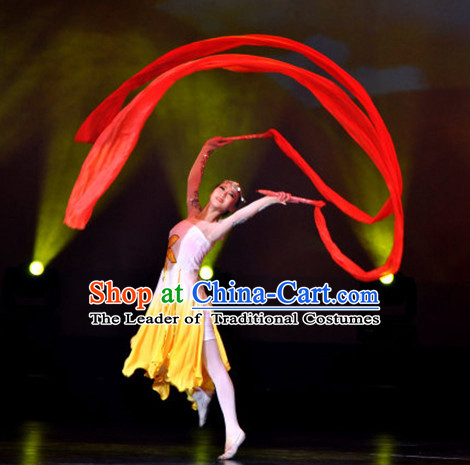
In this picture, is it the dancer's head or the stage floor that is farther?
the dancer's head

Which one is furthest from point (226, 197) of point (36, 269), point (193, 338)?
point (36, 269)

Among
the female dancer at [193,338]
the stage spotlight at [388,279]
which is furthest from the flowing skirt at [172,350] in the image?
the stage spotlight at [388,279]

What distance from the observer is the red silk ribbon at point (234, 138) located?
14.5 ft

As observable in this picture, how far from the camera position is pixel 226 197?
4277 mm

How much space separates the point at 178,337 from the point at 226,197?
759mm

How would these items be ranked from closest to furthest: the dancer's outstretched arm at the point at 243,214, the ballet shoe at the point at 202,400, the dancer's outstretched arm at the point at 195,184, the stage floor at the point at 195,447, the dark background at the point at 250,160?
the stage floor at the point at 195,447 < the dancer's outstretched arm at the point at 243,214 < the ballet shoe at the point at 202,400 < the dancer's outstretched arm at the point at 195,184 < the dark background at the point at 250,160

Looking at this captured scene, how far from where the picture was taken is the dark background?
7148 millimetres

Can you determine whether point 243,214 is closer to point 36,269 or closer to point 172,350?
point 172,350

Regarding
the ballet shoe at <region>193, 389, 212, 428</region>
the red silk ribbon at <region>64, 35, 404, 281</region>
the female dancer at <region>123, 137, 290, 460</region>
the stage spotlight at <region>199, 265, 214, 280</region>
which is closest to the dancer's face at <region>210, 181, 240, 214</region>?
the female dancer at <region>123, 137, 290, 460</region>

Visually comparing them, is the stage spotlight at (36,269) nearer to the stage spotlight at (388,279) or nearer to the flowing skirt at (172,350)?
the stage spotlight at (388,279)

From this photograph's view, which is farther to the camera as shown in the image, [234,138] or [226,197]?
[234,138]

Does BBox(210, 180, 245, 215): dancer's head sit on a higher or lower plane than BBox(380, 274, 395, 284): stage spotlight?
lower

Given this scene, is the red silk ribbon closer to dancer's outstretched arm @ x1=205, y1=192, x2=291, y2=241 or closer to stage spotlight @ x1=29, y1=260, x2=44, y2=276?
dancer's outstretched arm @ x1=205, y1=192, x2=291, y2=241

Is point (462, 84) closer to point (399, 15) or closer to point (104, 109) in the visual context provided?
point (399, 15)
